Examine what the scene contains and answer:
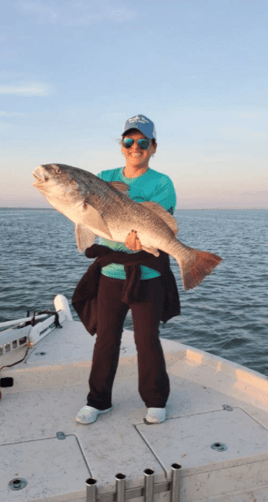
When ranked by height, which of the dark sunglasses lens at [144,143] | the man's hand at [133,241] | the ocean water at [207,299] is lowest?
the ocean water at [207,299]

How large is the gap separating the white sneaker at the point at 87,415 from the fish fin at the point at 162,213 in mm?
1934

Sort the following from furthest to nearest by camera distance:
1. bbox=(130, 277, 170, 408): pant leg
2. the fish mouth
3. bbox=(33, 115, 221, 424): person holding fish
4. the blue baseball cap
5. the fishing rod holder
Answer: bbox=(130, 277, 170, 408): pant leg
the blue baseball cap
bbox=(33, 115, 221, 424): person holding fish
the fish mouth
the fishing rod holder

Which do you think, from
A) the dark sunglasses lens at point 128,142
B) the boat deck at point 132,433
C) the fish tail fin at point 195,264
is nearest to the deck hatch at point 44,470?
the boat deck at point 132,433

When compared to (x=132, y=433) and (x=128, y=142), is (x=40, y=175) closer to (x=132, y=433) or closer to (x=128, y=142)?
(x=128, y=142)

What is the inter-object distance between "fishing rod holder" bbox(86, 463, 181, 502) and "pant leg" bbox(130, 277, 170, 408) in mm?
844

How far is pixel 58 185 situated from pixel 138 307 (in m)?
1.36

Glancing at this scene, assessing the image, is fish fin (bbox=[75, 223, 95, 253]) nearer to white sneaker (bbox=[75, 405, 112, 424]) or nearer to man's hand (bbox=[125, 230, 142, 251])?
man's hand (bbox=[125, 230, 142, 251])

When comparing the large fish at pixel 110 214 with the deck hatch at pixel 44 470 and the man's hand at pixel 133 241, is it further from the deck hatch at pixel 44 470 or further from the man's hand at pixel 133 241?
the deck hatch at pixel 44 470

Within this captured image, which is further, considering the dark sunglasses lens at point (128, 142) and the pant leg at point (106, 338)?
the pant leg at point (106, 338)

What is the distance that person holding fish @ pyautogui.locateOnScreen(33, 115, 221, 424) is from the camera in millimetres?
3227

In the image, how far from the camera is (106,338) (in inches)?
156

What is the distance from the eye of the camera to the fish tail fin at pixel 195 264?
11.3ft

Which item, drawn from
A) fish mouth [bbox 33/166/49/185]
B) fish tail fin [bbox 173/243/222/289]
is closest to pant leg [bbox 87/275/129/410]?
fish tail fin [bbox 173/243/222/289]

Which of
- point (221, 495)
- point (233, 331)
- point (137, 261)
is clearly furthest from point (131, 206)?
point (233, 331)
